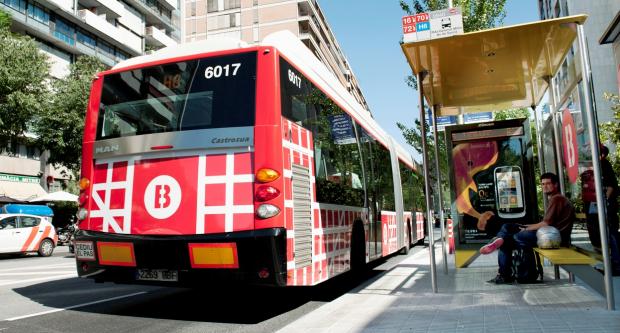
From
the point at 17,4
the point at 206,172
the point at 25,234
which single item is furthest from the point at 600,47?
the point at 17,4

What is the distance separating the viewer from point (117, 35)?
4459 cm

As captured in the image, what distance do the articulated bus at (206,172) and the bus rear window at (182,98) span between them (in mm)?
13

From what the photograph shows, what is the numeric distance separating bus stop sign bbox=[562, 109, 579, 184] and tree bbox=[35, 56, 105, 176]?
998 inches

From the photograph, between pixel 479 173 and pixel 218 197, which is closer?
pixel 218 197

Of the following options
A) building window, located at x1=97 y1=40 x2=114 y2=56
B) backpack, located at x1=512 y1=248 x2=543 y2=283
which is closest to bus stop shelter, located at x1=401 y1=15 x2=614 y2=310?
backpack, located at x1=512 y1=248 x2=543 y2=283

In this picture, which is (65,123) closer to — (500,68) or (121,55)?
(121,55)

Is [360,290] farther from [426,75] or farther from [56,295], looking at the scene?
[56,295]

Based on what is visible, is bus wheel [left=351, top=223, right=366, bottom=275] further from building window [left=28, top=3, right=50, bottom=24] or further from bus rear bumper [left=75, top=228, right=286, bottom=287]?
building window [left=28, top=3, right=50, bottom=24]

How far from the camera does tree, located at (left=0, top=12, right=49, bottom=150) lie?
22.3m

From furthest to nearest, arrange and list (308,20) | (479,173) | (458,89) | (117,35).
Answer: (308,20)
(117,35)
(479,173)
(458,89)

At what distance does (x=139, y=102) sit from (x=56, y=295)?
3830mm

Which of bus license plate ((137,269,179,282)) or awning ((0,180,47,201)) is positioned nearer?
bus license plate ((137,269,179,282))

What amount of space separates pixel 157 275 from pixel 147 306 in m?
1.55

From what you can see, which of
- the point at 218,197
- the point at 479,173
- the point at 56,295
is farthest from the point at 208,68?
the point at 479,173
